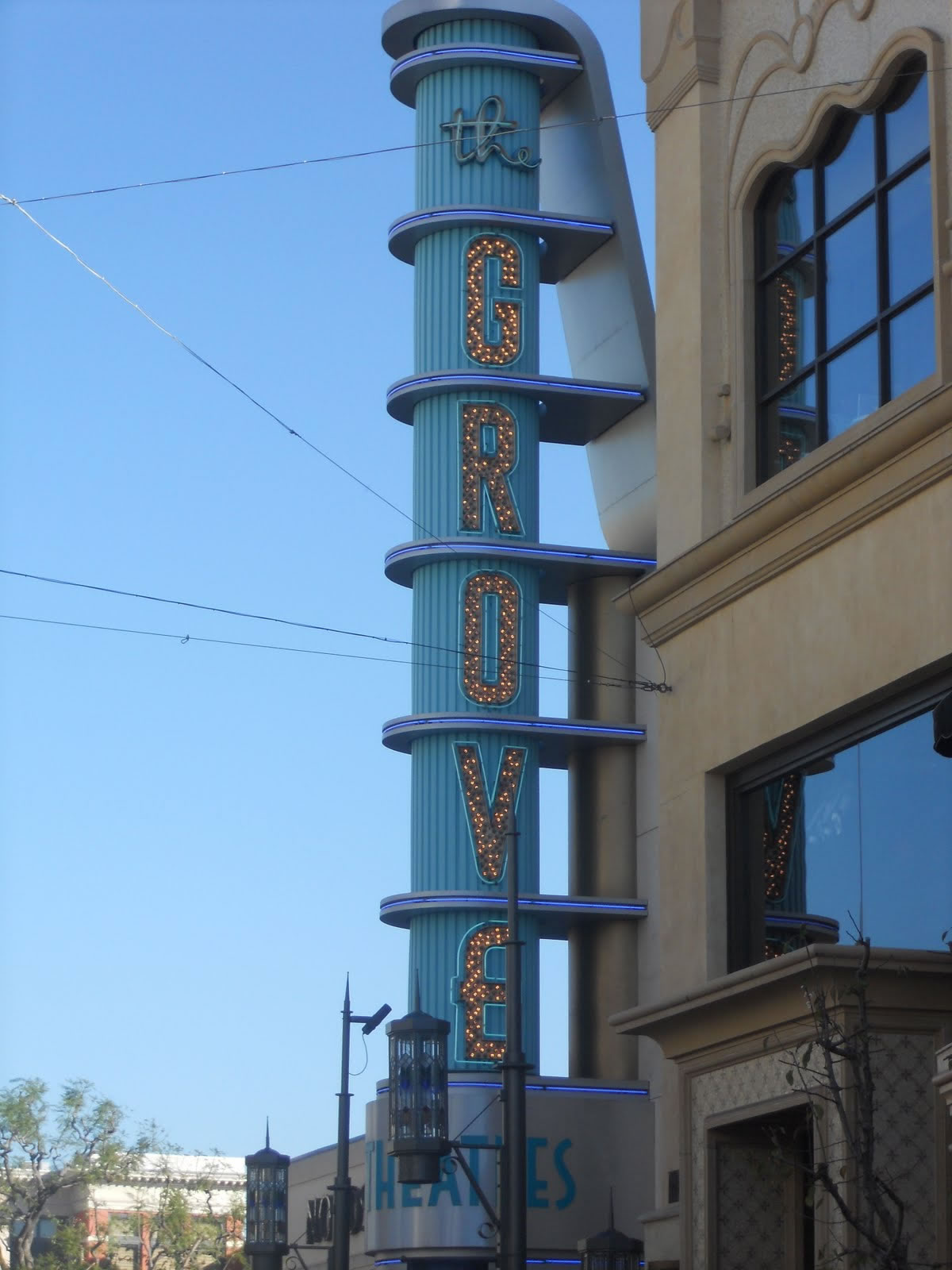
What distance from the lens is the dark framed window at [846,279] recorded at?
2020cm

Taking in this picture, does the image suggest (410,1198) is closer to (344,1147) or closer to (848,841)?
(344,1147)

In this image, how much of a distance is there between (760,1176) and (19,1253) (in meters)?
62.7

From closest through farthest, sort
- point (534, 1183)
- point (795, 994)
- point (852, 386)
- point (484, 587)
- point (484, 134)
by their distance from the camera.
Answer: point (795, 994) < point (852, 386) < point (534, 1183) < point (484, 587) < point (484, 134)

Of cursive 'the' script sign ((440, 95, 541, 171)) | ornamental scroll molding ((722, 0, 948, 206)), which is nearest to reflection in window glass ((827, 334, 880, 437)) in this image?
ornamental scroll molding ((722, 0, 948, 206))

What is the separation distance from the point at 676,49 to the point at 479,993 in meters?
15.5

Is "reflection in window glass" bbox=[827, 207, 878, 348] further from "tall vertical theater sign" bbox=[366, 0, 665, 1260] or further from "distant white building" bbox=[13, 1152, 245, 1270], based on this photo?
"distant white building" bbox=[13, 1152, 245, 1270]

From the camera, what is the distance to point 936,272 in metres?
19.4

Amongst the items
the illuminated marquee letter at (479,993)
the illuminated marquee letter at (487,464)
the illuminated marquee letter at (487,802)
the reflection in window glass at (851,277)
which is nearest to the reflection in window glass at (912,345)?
the reflection in window glass at (851,277)

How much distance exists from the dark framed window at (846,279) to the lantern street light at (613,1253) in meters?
9.08

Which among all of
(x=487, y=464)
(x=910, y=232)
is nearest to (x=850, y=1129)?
(x=910, y=232)

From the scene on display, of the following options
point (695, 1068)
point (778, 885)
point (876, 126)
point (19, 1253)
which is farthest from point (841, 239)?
point (19, 1253)

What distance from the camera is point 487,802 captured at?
35469 mm

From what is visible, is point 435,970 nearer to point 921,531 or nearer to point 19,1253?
point 921,531

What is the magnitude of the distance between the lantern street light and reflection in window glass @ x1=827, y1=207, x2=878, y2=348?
10.6 m
